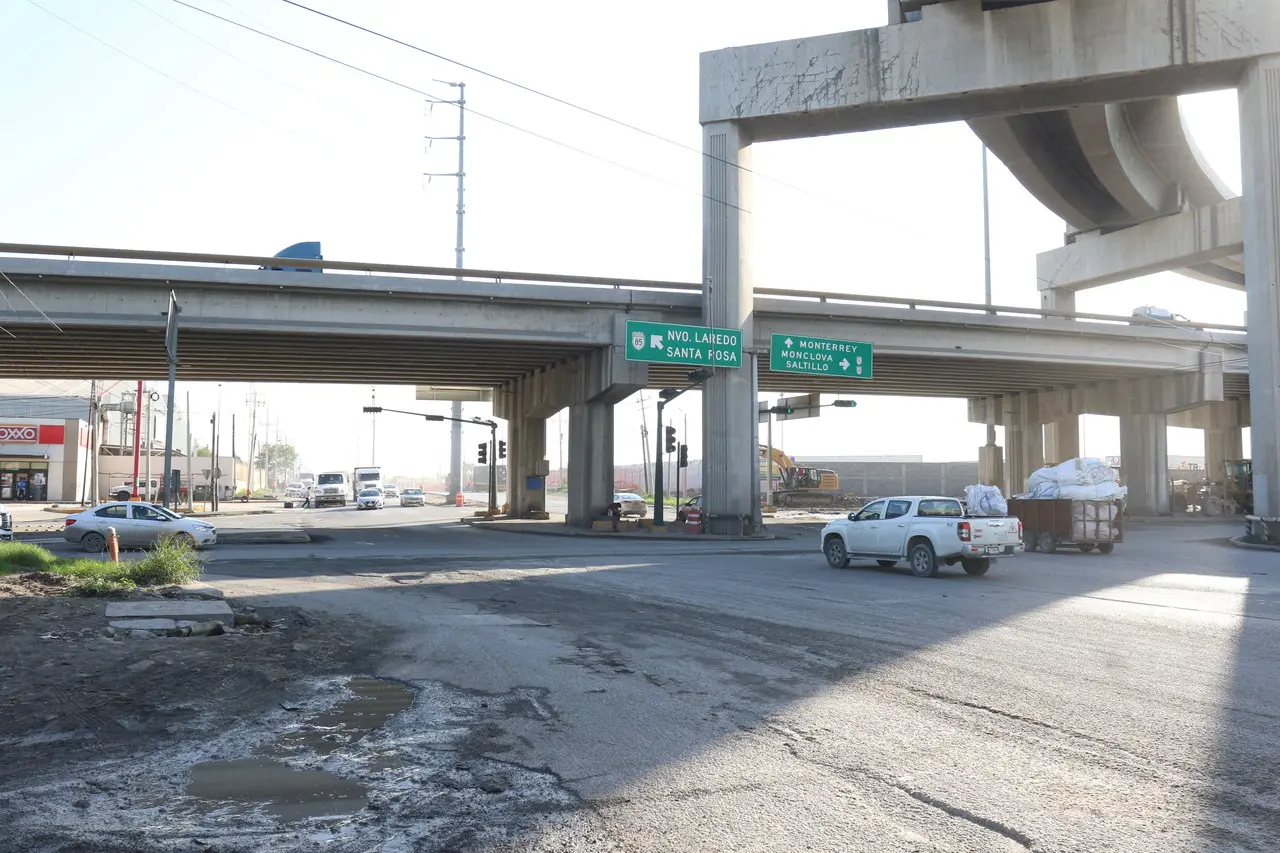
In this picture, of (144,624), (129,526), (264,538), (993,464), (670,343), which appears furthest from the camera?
(993,464)

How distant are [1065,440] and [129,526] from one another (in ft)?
165

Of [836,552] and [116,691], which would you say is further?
[836,552]

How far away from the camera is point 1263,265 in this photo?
30.0 m

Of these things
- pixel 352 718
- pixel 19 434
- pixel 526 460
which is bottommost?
pixel 352 718

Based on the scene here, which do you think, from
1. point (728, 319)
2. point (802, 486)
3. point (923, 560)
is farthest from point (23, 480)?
point (923, 560)

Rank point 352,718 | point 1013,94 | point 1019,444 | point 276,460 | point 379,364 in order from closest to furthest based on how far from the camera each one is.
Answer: point 352,718 → point 1013,94 → point 379,364 → point 1019,444 → point 276,460

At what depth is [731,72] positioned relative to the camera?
3538 cm

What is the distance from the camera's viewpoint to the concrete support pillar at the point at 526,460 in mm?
50594

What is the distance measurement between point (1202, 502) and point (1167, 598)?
48.3 metres

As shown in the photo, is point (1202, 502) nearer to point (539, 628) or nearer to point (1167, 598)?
point (1167, 598)

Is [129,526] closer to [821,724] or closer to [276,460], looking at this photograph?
[821,724]

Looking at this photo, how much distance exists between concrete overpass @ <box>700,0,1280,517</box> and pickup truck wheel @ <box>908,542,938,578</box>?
1601 cm

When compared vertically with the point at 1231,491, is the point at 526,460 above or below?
above

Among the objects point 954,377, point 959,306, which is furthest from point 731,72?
point 954,377
